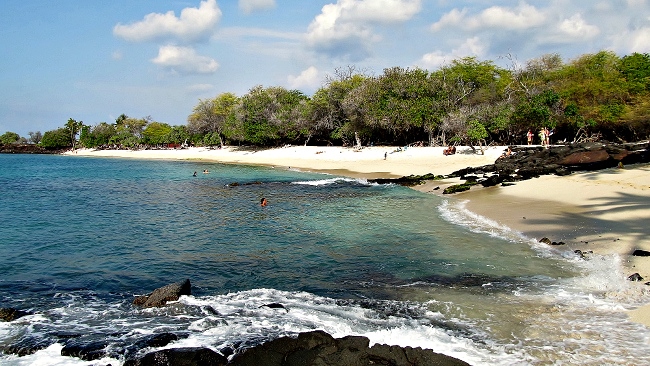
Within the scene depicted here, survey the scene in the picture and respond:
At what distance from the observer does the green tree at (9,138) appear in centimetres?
14825

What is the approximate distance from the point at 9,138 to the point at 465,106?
6359 inches

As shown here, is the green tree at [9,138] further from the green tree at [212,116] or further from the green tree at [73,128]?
the green tree at [212,116]

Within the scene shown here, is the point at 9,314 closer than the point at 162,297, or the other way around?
the point at 9,314

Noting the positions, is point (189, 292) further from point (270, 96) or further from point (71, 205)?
point (270, 96)

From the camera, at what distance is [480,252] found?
12727 mm

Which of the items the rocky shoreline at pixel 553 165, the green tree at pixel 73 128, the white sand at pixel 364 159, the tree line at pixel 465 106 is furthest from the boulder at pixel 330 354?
the green tree at pixel 73 128

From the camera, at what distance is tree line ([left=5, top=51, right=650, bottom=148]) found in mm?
42219

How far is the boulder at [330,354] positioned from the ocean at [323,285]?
703 mm

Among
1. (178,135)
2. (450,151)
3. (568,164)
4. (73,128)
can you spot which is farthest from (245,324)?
(73,128)

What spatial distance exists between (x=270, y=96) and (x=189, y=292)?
66.5 m

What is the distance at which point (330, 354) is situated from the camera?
623 cm

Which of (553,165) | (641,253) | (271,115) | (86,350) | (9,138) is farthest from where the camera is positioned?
(9,138)

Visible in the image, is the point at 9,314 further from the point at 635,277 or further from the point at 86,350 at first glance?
the point at 635,277

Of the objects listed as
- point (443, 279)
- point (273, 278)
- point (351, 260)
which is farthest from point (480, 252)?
point (273, 278)
